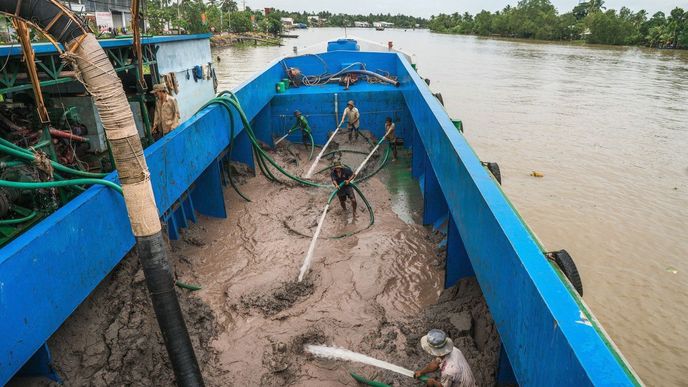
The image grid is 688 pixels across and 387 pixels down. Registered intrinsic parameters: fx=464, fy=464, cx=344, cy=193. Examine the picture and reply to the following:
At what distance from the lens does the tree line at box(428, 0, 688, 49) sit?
4693 cm

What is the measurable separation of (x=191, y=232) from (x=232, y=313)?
221 centimetres

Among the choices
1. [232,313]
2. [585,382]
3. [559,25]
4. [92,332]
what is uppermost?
[559,25]

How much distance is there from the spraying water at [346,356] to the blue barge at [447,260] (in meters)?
1.09

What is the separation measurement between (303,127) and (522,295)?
9.71 m

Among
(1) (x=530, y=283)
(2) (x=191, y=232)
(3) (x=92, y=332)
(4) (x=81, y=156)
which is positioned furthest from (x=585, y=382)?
(4) (x=81, y=156)

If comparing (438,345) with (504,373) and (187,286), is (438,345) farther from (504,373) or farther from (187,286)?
(187,286)

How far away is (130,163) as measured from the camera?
3.25m

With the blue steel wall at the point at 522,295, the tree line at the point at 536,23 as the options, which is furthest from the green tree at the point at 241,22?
the blue steel wall at the point at 522,295

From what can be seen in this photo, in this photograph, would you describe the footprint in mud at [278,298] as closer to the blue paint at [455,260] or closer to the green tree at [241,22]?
the blue paint at [455,260]

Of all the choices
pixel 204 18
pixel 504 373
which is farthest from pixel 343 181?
pixel 204 18

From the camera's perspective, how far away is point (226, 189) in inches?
359

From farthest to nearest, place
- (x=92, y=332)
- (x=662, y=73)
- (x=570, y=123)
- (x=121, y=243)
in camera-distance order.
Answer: (x=662, y=73), (x=570, y=123), (x=121, y=243), (x=92, y=332)

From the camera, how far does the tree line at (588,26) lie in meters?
46.9

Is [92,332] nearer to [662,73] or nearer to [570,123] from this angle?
[570,123]
